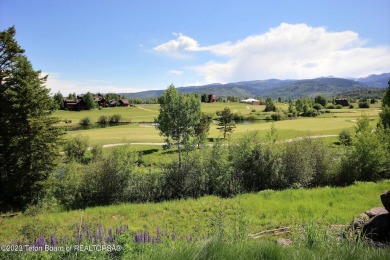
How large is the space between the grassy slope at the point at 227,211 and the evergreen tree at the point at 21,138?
397cm

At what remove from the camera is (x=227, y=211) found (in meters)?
13.6

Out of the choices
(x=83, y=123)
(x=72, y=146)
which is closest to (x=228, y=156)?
(x=72, y=146)

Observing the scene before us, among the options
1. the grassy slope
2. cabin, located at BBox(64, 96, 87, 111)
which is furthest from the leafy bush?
cabin, located at BBox(64, 96, 87, 111)

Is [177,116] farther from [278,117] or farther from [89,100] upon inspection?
[89,100]

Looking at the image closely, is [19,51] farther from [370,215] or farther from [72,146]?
[370,215]

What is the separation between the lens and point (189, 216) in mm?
13719

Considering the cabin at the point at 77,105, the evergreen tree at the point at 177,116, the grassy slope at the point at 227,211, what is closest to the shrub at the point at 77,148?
the evergreen tree at the point at 177,116

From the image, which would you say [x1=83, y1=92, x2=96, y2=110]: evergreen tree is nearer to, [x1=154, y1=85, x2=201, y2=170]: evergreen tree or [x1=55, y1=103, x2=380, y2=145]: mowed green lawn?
[x1=55, y1=103, x2=380, y2=145]: mowed green lawn

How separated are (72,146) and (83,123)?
2198 inches

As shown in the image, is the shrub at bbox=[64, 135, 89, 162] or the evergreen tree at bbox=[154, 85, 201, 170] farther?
the shrub at bbox=[64, 135, 89, 162]

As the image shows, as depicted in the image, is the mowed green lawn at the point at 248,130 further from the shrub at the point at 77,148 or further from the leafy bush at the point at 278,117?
the leafy bush at the point at 278,117

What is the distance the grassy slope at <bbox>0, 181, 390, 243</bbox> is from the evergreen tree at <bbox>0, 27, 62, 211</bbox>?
3967 millimetres

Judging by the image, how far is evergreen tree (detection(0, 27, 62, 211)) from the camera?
18656mm

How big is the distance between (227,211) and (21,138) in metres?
14.8
